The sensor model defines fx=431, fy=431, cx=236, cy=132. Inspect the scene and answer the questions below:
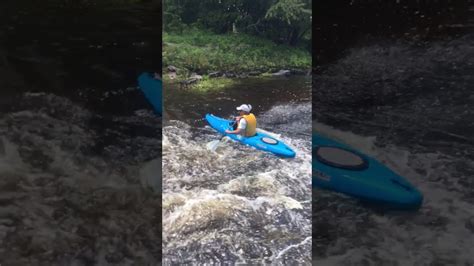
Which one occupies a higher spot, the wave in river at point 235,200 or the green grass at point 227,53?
the green grass at point 227,53

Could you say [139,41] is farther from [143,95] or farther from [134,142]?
[134,142]

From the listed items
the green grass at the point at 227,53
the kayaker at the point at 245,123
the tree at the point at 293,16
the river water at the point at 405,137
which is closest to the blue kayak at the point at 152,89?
the green grass at the point at 227,53

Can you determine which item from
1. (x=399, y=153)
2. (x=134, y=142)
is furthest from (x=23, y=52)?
(x=399, y=153)

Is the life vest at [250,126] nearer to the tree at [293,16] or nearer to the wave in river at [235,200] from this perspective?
the wave in river at [235,200]

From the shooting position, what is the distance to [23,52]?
125 inches

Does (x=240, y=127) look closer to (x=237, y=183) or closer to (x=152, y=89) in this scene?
(x=237, y=183)

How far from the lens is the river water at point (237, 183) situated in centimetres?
255

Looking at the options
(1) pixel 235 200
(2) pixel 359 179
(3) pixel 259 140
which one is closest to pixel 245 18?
(3) pixel 259 140

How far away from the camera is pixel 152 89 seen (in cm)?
289

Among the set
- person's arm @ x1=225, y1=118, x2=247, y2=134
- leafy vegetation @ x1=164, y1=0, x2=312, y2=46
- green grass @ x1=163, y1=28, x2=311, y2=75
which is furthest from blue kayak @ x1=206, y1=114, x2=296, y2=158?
leafy vegetation @ x1=164, y1=0, x2=312, y2=46

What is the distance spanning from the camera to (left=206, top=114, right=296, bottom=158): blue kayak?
8.59 ft

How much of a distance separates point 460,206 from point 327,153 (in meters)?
0.95

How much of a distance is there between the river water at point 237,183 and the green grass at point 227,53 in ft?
0.39

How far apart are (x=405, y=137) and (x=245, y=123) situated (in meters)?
1.26
